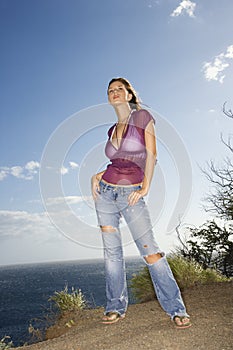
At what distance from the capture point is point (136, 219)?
3166mm

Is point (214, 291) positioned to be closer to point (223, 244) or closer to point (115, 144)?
point (115, 144)

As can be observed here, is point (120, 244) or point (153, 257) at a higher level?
point (120, 244)

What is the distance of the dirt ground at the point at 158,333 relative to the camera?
283 centimetres

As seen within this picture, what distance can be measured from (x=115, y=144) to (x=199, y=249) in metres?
6.79

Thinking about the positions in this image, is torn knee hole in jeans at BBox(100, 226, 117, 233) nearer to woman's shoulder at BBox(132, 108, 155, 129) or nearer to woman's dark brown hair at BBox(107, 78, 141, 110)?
woman's shoulder at BBox(132, 108, 155, 129)

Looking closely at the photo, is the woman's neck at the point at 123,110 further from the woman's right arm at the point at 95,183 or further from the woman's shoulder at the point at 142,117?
the woman's right arm at the point at 95,183

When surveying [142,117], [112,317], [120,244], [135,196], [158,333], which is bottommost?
[158,333]

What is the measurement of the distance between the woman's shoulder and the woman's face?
197 mm

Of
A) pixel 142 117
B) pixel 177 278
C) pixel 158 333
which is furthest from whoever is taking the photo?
pixel 177 278

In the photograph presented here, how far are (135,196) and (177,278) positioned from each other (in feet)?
11.1

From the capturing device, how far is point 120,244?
11.1ft

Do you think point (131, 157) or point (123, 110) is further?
point (123, 110)

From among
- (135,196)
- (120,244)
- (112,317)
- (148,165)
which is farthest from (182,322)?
(148,165)

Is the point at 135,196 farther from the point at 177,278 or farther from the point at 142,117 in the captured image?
the point at 177,278
